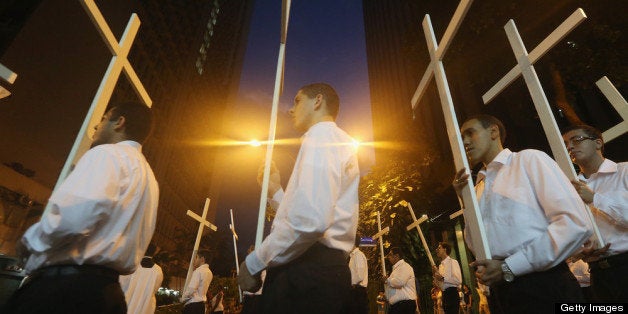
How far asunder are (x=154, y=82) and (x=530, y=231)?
3783 cm

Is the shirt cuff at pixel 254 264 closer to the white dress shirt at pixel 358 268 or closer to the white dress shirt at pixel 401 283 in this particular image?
the white dress shirt at pixel 358 268

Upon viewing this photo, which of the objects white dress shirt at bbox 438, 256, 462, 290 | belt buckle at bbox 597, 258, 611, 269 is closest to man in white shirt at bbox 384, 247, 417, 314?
white dress shirt at bbox 438, 256, 462, 290

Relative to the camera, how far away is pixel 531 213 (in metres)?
1.83

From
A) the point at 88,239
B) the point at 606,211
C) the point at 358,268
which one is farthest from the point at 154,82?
the point at 606,211

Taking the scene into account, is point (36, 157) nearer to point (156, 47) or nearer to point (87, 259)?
point (87, 259)

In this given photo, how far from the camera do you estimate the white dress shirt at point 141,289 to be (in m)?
5.35

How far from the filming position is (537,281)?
167cm

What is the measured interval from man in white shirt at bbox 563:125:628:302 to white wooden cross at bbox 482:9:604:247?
0.66ft

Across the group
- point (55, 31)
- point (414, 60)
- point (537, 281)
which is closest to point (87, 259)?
point (537, 281)

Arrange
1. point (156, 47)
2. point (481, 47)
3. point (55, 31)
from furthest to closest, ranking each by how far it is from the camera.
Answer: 1. point (156, 47)
2. point (55, 31)
3. point (481, 47)

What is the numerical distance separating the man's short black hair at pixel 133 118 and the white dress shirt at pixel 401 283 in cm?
711

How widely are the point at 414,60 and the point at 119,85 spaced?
73.3 feet

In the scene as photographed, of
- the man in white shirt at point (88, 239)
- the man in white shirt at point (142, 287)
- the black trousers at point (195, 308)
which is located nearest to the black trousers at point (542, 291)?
the man in white shirt at point (88, 239)

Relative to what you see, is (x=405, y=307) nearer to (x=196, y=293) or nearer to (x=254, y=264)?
(x=196, y=293)
